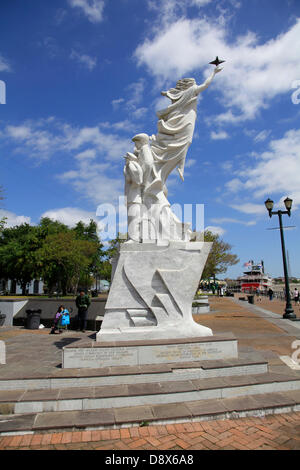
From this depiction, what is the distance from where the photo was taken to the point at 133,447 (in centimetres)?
332

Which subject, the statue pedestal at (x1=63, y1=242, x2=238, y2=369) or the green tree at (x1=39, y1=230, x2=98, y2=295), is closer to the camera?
the statue pedestal at (x1=63, y1=242, x2=238, y2=369)

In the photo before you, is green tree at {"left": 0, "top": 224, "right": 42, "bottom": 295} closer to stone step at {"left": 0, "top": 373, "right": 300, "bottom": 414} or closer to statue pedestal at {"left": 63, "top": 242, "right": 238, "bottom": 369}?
statue pedestal at {"left": 63, "top": 242, "right": 238, "bottom": 369}

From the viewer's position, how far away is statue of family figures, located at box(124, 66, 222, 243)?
22.0ft

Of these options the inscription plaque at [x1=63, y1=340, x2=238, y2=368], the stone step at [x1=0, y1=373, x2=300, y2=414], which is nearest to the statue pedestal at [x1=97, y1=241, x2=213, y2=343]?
the inscription plaque at [x1=63, y1=340, x2=238, y2=368]

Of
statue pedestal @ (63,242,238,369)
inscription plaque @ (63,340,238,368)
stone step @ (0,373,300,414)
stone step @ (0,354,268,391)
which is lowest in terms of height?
stone step @ (0,373,300,414)

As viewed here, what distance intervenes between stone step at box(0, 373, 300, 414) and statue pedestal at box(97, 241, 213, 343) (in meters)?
1.30

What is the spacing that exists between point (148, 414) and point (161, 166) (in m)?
5.43

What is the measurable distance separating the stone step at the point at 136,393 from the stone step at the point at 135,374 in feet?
0.27

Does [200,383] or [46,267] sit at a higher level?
[46,267]

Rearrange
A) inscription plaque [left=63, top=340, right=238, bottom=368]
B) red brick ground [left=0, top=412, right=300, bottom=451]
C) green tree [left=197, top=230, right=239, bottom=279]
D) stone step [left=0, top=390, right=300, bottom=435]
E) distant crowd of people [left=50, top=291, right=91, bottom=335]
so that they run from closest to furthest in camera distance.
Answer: red brick ground [left=0, top=412, right=300, bottom=451] → stone step [left=0, top=390, right=300, bottom=435] → inscription plaque [left=63, top=340, right=238, bottom=368] → distant crowd of people [left=50, top=291, right=91, bottom=335] → green tree [left=197, top=230, right=239, bottom=279]

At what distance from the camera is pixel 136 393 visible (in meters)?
4.19
